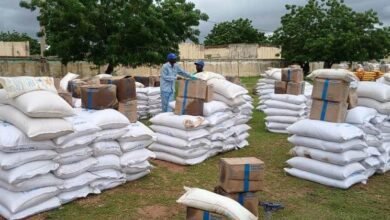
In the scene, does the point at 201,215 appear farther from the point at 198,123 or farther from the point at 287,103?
the point at 287,103

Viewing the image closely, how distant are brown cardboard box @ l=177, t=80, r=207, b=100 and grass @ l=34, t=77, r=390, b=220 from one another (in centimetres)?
105

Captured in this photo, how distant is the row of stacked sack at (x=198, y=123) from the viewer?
610 cm

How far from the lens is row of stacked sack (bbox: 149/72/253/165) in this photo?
610cm

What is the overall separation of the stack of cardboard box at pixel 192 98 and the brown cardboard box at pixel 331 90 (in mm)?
1700

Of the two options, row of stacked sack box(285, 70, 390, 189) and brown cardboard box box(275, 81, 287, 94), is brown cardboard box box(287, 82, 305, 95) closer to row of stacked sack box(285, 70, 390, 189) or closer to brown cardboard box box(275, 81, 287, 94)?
brown cardboard box box(275, 81, 287, 94)

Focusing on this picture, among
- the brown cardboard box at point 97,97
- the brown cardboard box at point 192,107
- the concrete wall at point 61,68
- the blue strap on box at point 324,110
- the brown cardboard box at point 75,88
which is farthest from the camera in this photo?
the concrete wall at point 61,68

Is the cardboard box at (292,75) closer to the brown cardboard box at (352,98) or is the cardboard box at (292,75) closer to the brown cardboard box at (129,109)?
the brown cardboard box at (352,98)

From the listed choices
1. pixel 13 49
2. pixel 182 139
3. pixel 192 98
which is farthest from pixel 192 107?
pixel 13 49

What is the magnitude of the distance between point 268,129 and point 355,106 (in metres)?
3.24

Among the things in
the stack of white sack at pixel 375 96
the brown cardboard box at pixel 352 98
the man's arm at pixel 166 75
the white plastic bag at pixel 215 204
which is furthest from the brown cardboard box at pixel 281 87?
the white plastic bag at pixel 215 204

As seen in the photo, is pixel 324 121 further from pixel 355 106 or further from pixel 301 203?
pixel 301 203

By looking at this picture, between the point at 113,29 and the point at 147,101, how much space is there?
17.6ft

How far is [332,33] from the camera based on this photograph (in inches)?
1077

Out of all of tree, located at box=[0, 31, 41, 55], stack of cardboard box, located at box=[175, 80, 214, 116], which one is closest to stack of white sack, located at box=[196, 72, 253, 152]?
stack of cardboard box, located at box=[175, 80, 214, 116]
